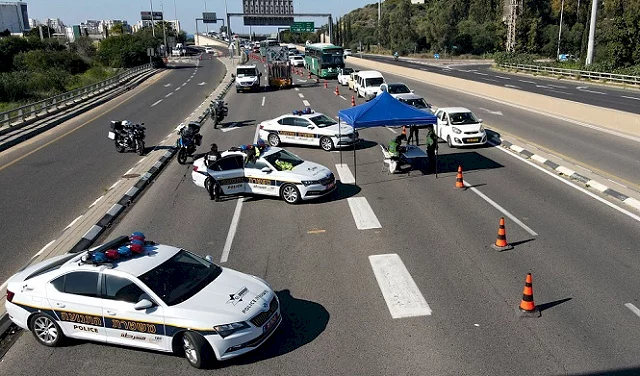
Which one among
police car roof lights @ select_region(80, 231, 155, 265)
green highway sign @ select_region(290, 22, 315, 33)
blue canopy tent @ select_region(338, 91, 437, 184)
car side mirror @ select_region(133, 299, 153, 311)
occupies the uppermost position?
green highway sign @ select_region(290, 22, 315, 33)

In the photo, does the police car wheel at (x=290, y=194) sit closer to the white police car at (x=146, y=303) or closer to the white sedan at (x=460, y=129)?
the white police car at (x=146, y=303)

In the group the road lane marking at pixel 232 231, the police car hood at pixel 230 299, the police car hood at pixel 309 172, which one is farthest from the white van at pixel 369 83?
the police car hood at pixel 230 299

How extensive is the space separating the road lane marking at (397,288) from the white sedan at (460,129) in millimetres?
12022

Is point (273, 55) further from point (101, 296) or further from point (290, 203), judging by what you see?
point (101, 296)

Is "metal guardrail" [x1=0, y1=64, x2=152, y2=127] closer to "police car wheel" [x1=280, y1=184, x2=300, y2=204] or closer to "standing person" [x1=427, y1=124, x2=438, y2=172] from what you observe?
"police car wheel" [x1=280, y1=184, x2=300, y2=204]

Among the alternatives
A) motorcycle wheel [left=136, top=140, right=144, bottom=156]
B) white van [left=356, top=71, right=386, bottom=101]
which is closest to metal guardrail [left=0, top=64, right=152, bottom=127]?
motorcycle wheel [left=136, top=140, right=144, bottom=156]

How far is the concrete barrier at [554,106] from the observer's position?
2410cm

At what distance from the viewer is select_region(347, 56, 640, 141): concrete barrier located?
2410 cm

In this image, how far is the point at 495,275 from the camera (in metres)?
10.1

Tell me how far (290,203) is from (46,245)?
6115 mm

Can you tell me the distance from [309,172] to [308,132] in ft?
25.5

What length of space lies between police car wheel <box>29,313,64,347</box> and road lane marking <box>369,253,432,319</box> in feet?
16.8

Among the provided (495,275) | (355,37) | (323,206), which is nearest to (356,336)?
(495,275)

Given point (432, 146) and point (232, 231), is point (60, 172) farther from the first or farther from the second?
point (432, 146)
